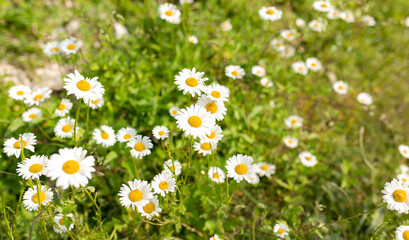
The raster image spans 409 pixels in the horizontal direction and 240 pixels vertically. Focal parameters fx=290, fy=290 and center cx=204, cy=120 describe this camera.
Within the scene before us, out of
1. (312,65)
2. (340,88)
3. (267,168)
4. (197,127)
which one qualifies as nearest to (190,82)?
(197,127)

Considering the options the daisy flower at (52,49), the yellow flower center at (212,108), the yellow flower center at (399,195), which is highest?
the daisy flower at (52,49)

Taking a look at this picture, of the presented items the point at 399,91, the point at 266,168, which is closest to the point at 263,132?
the point at 266,168

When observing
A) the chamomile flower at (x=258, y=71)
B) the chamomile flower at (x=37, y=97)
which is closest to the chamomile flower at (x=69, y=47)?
the chamomile flower at (x=37, y=97)

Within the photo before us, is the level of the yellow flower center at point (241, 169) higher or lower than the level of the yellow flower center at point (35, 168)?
higher

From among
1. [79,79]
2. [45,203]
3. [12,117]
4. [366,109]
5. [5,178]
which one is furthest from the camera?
[366,109]

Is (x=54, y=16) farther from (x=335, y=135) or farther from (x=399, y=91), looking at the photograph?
(x=399, y=91)

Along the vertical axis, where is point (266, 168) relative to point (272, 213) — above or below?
above

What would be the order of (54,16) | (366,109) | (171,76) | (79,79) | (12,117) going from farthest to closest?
(54,16) → (366,109) → (171,76) → (12,117) → (79,79)

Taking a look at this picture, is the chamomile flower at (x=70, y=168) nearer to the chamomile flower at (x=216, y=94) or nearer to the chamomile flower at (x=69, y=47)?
the chamomile flower at (x=216, y=94)

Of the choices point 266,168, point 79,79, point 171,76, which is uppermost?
point 171,76
